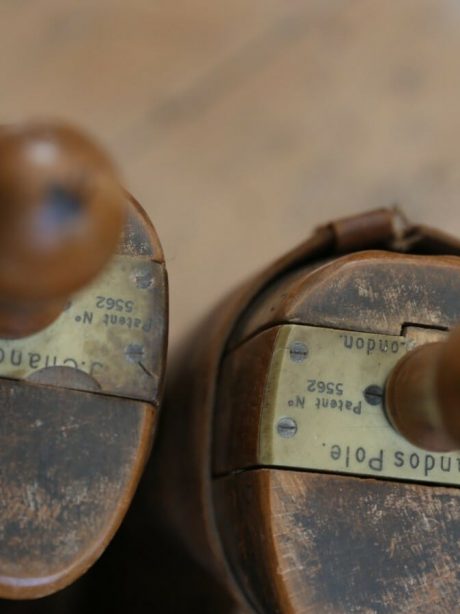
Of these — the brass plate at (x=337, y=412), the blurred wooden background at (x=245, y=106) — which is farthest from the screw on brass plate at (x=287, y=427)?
the blurred wooden background at (x=245, y=106)

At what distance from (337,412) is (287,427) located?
0.12ft

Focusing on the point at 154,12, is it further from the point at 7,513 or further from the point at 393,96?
the point at 7,513

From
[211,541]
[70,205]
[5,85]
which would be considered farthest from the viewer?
[5,85]

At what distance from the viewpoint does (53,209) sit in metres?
0.42

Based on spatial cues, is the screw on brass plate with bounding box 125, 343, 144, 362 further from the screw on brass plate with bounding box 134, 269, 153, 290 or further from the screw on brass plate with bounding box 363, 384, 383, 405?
the screw on brass plate with bounding box 363, 384, 383, 405

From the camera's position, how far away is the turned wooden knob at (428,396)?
53cm

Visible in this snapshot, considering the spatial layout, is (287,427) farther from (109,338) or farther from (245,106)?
(245,106)

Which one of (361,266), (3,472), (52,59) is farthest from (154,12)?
(3,472)

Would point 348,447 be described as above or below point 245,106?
below

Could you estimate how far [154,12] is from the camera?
1.17 m

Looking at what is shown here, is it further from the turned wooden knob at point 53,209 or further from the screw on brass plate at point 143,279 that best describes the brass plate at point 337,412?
the turned wooden knob at point 53,209

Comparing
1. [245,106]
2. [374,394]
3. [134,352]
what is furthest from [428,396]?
[245,106]

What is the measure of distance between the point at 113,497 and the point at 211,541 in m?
0.15

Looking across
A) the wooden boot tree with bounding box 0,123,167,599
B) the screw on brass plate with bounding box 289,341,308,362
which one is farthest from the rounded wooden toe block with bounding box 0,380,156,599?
the screw on brass plate with bounding box 289,341,308,362
